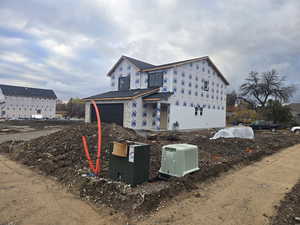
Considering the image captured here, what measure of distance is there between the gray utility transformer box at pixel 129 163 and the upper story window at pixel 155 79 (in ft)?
46.9

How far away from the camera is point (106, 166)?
496cm

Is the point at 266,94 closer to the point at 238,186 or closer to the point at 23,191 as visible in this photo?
the point at 238,186

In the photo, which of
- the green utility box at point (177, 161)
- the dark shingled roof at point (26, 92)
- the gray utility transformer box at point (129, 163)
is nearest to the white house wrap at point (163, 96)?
the green utility box at point (177, 161)

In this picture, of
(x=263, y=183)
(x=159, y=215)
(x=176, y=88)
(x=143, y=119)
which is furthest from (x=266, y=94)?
(x=159, y=215)

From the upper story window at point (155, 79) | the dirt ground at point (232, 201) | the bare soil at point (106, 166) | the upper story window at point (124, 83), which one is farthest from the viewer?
the upper story window at point (124, 83)

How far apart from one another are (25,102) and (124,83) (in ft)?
125

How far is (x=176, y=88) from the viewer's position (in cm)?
1720

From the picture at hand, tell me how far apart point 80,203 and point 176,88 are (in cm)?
1491

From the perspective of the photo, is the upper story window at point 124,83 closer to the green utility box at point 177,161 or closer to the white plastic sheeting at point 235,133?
the white plastic sheeting at point 235,133

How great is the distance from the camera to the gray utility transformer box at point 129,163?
3639mm

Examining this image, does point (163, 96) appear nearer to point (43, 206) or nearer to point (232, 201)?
point (232, 201)

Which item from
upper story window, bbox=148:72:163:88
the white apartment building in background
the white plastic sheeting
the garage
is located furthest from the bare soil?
the white apartment building in background

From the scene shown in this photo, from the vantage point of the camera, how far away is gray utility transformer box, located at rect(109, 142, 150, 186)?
364cm

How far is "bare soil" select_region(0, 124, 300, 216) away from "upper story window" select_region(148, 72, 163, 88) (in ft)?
31.8
